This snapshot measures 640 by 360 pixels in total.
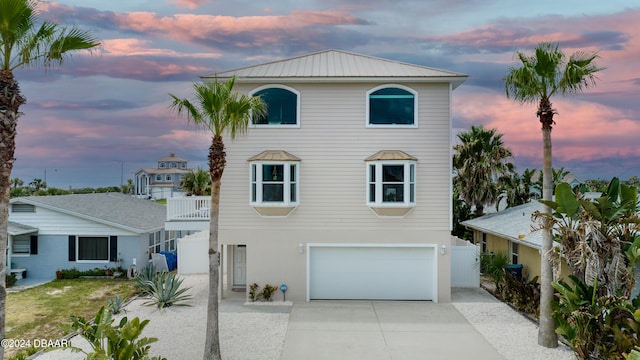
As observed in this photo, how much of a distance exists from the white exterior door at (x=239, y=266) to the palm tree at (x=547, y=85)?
35.6 feet

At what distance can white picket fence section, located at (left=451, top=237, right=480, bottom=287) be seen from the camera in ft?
54.2

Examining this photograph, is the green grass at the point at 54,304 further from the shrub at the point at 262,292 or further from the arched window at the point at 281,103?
the arched window at the point at 281,103

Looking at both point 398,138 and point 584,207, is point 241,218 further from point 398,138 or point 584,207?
point 584,207

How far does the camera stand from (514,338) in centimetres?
1103

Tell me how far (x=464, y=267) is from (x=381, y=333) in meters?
6.59

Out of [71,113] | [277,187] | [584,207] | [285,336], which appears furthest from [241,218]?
[71,113]

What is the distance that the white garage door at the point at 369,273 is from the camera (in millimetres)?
14977

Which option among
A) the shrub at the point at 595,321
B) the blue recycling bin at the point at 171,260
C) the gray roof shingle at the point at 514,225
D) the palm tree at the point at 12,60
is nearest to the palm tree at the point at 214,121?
the palm tree at the point at 12,60

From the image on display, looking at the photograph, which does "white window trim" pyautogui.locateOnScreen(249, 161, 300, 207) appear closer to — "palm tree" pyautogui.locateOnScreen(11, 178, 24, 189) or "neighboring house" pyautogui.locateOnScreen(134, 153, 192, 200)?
"palm tree" pyautogui.locateOnScreen(11, 178, 24, 189)

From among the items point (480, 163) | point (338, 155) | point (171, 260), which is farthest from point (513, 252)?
point (171, 260)

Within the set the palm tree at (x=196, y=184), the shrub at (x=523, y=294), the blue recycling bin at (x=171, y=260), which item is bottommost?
the blue recycling bin at (x=171, y=260)

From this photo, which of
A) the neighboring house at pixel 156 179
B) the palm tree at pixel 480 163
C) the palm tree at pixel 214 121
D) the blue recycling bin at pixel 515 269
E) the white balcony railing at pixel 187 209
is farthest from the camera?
the neighboring house at pixel 156 179

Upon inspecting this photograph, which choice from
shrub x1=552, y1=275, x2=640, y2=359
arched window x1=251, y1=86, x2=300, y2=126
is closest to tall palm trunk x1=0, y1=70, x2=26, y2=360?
arched window x1=251, y1=86, x2=300, y2=126

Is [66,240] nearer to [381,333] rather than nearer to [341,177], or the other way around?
[341,177]
